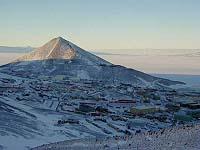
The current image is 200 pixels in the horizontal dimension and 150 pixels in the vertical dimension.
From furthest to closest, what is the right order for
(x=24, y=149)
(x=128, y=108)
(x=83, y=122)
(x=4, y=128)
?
1. (x=128, y=108)
2. (x=83, y=122)
3. (x=4, y=128)
4. (x=24, y=149)

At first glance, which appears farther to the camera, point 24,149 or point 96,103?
point 96,103

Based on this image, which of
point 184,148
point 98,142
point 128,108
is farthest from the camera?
point 128,108

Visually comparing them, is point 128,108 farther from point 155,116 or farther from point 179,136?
point 179,136

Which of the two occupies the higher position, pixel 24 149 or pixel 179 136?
pixel 179 136

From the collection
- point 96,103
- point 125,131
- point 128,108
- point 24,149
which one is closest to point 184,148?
point 24,149

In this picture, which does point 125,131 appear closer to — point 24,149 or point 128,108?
point 24,149

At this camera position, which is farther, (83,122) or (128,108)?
(128,108)

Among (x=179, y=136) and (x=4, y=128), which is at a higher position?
(x=179, y=136)

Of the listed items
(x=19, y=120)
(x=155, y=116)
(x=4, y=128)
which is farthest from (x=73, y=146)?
(x=155, y=116)

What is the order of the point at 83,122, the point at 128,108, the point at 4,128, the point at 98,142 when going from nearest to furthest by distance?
the point at 98,142 < the point at 4,128 < the point at 83,122 < the point at 128,108
